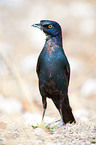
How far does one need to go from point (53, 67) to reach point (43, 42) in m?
6.59

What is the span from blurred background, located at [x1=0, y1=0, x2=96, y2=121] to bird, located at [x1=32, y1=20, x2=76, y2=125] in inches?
96.2

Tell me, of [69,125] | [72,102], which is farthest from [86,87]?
[69,125]

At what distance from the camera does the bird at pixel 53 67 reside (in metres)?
4.17

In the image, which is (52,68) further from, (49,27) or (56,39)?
(49,27)

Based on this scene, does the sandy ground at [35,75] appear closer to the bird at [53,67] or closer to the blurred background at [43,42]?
the blurred background at [43,42]

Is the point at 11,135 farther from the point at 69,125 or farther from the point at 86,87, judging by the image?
the point at 86,87

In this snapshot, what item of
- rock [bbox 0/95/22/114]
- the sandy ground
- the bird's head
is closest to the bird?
the bird's head

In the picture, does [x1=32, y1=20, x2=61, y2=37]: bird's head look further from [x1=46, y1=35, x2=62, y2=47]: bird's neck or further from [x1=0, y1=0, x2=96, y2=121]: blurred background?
[x1=0, y1=0, x2=96, y2=121]: blurred background

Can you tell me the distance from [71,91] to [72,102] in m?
0.63

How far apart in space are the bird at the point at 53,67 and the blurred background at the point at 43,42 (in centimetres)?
244

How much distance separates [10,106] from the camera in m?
6.84

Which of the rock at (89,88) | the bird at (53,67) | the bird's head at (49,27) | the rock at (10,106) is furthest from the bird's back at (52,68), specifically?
the rock at (89,88)

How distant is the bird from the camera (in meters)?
4.17

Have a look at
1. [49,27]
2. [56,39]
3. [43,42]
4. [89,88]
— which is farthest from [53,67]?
[43,42]
